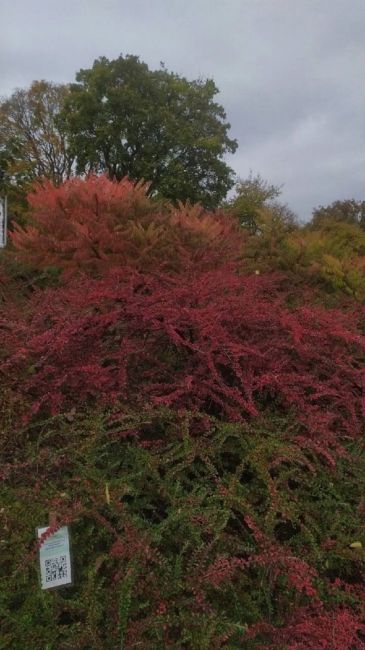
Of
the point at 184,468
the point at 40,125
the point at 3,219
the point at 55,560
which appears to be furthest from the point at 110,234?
the point at 40,125

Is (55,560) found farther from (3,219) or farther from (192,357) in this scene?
(3,219)

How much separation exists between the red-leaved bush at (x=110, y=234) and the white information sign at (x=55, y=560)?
2915 millimetres

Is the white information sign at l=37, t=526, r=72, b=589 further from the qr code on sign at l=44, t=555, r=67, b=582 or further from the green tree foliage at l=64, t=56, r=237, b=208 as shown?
the green tree foliage at l=64, t=56, r=237, b=208

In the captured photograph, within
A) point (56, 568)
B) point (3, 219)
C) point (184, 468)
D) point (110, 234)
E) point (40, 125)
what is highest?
point (40, 125)

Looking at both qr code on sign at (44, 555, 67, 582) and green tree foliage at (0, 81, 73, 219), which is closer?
qr code on sign at (44, 555, 67, 582)

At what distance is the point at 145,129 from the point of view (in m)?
25.3

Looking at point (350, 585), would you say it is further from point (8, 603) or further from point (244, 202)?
point (244, 202)

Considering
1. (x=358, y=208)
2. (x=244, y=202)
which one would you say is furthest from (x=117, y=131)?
(x=358, y=208)

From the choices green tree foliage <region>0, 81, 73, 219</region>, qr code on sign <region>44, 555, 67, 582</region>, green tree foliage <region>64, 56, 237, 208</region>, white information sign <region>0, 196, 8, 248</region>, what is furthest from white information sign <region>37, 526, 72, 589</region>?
green tree foliage <region>0, 81, 73, 219</region>

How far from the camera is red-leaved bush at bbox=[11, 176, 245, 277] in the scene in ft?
16.3

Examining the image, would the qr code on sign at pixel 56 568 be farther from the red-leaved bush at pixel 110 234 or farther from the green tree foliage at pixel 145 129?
the green tree foliage at pixel 145 129

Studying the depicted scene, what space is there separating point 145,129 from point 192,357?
80.0 feet

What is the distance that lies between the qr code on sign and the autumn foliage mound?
2.0 inches

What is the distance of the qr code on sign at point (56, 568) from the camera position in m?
1.84
